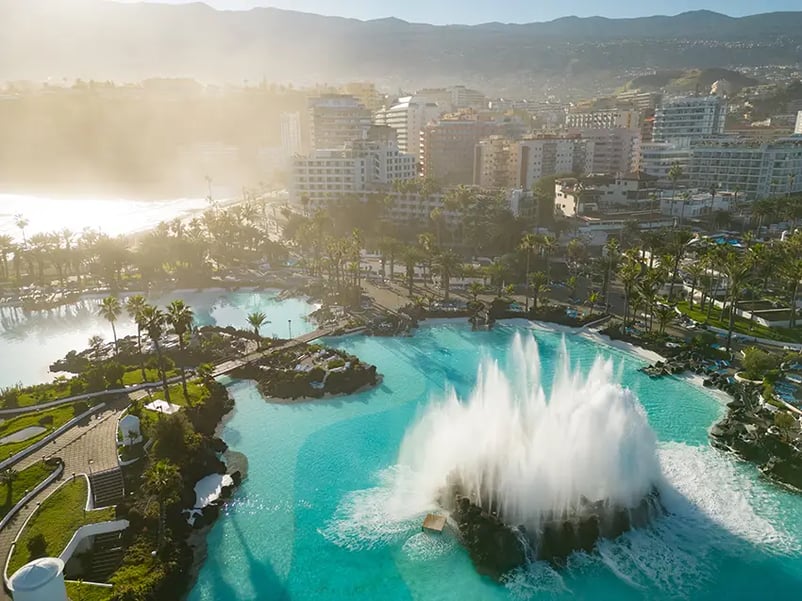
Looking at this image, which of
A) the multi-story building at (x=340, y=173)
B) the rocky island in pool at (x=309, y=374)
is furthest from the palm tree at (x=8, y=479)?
the multi-story building at (x=340, y=173)

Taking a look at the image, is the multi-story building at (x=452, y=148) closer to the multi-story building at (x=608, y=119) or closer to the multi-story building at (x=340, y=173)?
the multi-story building at (x=340, y=173)

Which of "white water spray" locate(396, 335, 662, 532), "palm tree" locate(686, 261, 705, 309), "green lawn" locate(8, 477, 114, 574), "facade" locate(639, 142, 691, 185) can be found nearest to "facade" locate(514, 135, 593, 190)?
"facade" locate(639, 142, 691, 185)

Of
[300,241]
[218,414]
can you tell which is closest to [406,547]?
[218,414]

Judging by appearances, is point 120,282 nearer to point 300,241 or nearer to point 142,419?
point 300,241

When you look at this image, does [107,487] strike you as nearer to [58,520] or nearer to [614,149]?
[58,520]

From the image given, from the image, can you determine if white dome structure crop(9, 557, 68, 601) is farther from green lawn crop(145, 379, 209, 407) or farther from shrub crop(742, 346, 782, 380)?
shrub crop(742, 346, 782, 380)

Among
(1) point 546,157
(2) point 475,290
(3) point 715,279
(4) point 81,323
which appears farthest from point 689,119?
(4) point 81,323
